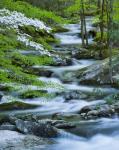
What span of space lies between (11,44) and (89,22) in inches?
1068

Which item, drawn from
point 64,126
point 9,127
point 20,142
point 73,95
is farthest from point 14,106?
point 20,142

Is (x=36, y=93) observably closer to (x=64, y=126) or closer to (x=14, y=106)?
(x=64, y=126)

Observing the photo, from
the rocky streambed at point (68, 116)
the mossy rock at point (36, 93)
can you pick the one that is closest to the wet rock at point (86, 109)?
the rocky streambed at point (68, 116)

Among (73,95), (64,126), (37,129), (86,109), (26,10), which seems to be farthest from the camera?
(73,95)

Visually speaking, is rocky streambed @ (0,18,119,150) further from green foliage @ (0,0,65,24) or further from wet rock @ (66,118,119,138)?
green foliage @ (0,0,65,24)

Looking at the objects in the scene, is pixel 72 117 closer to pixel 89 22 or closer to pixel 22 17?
pixel 22 17

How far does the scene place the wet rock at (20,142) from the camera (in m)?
9.84

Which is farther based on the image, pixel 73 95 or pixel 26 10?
pixel 73 95

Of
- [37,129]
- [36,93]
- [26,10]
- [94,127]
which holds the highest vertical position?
[26,10]

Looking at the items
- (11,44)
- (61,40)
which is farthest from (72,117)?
(61,40)

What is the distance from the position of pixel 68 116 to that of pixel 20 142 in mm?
3664

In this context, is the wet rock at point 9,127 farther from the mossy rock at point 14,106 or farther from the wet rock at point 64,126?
the mossy rock at point 14,106

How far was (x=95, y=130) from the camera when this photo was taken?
40.3 feet

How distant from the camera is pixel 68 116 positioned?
1357 cm
